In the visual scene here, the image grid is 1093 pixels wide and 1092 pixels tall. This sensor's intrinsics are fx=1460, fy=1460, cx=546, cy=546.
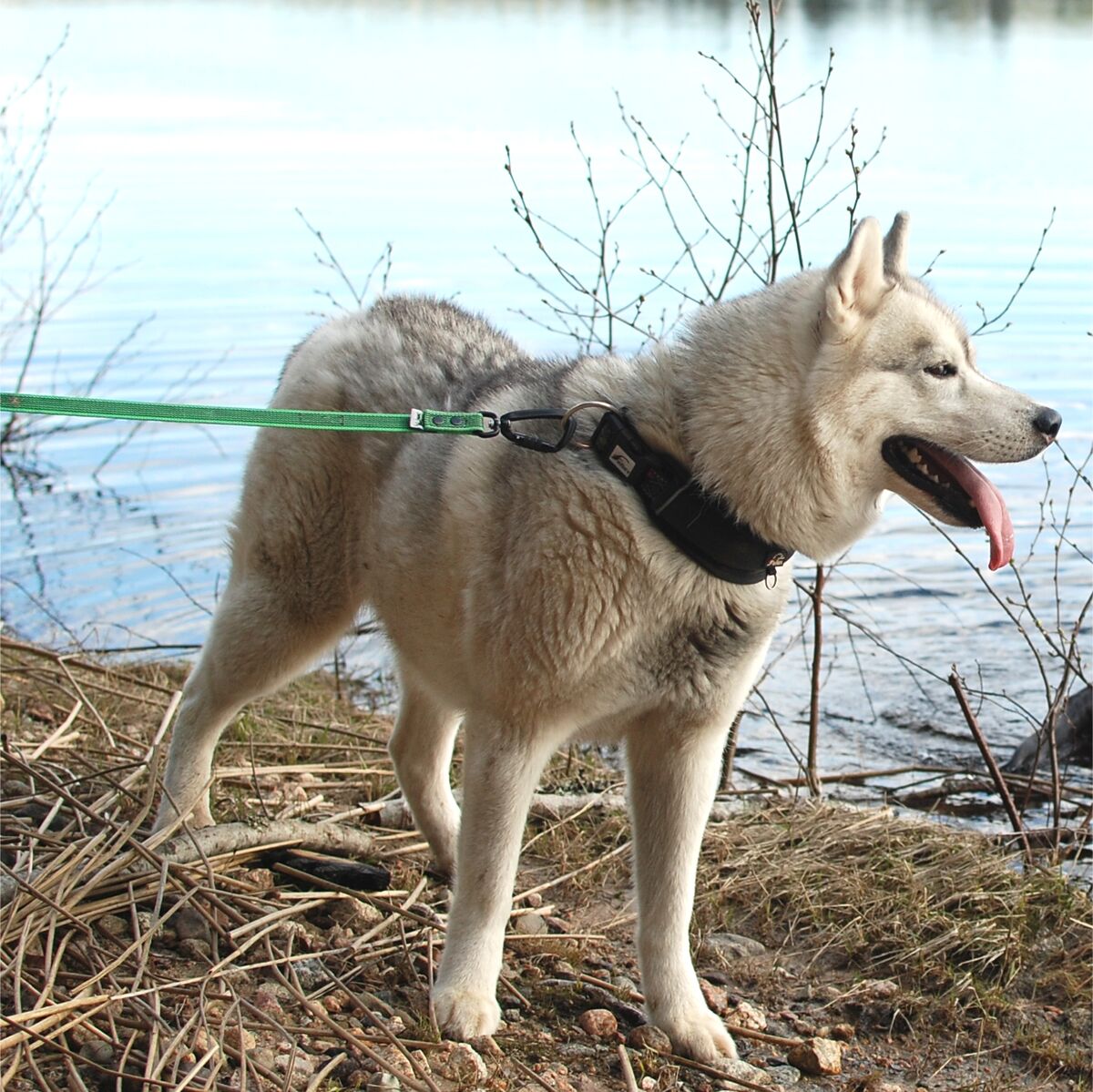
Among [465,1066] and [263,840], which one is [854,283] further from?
[263,840]

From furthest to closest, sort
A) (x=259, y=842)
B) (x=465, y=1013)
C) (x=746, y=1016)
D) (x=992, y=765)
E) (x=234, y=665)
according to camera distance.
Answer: (x=992, y=765) → (x=234, y=665) → (x=259, y=842) → (x=746, y=1016) → (x=465, y=1013)

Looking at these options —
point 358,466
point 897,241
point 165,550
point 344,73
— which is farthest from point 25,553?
point 344,73

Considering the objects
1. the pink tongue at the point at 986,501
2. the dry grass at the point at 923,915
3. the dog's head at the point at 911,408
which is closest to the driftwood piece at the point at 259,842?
the dry grass at the point at 923,915

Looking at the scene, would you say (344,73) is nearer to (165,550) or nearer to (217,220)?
(217,220)

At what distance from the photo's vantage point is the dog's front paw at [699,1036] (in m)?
3.49

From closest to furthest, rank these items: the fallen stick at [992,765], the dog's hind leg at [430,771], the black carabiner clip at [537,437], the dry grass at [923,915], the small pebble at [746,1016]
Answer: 1. the black carabiner clip at [537,437]
2. the small pebble at [746,1016]
3. the dry grass at [923,915]
4. the dog's hind leg at [430,771]
5. the fallen stick at [992,765]

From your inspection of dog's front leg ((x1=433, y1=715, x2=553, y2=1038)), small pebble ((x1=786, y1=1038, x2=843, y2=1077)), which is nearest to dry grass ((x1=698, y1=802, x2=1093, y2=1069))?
small pebble ((x1=786, y1=1038, x2=843, y2=1077))

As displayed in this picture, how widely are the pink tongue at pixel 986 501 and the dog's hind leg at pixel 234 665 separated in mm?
1738

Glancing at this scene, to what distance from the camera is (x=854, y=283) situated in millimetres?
3207

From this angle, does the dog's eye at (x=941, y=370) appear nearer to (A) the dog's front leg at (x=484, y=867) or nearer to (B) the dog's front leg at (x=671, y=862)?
(B) the dog's front leg at (x=671, y=862)

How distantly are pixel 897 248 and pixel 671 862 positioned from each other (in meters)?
1.60

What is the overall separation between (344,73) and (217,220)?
1139 centimetres

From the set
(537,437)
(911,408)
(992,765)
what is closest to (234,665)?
(537,437)

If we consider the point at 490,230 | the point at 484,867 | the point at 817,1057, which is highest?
the point at 484,867
